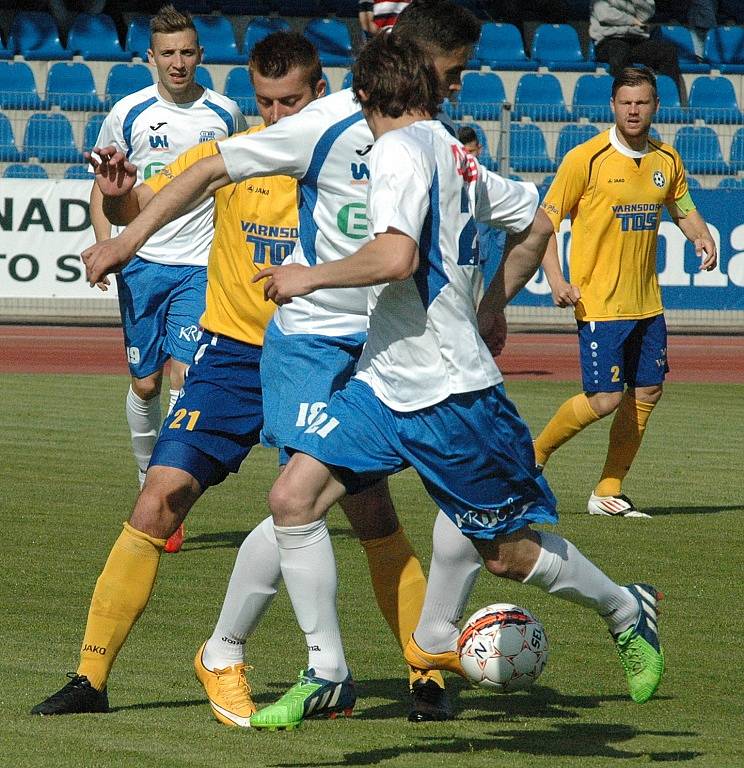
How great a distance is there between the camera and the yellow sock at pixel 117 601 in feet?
15.8

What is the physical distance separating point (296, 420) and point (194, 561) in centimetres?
278

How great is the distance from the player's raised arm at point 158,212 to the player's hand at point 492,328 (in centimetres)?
91

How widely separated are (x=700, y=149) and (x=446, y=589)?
56.5 ft

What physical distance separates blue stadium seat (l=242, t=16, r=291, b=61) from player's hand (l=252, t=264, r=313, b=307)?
69.6 feet

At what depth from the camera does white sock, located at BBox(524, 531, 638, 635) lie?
4566mm

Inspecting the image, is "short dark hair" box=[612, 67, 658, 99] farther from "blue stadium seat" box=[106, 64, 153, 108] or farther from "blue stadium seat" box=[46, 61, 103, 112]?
"blue stadium seat" box=[46, 61, 103, 112]

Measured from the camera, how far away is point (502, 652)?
4586 millimetres

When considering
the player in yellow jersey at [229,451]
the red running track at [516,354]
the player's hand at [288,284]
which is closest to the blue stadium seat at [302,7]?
the red running track at [516,354]

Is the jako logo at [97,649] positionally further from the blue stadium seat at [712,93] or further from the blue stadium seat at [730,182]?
the blue stadium seat at [712,93]

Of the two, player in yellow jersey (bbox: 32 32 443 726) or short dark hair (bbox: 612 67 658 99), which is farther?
short dark hair (bbox: 612 67 658 99)

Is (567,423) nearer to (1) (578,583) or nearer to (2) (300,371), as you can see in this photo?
(2) (300,371)

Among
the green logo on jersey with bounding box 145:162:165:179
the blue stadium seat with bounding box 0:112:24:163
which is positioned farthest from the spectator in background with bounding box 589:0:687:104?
the green logo on jersey with bounding box 145:162:165:179

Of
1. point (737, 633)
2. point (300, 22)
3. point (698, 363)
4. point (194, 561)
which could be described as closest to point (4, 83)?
point (300, 22)

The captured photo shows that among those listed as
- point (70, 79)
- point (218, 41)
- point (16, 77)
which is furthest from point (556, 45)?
point (16, 77)
